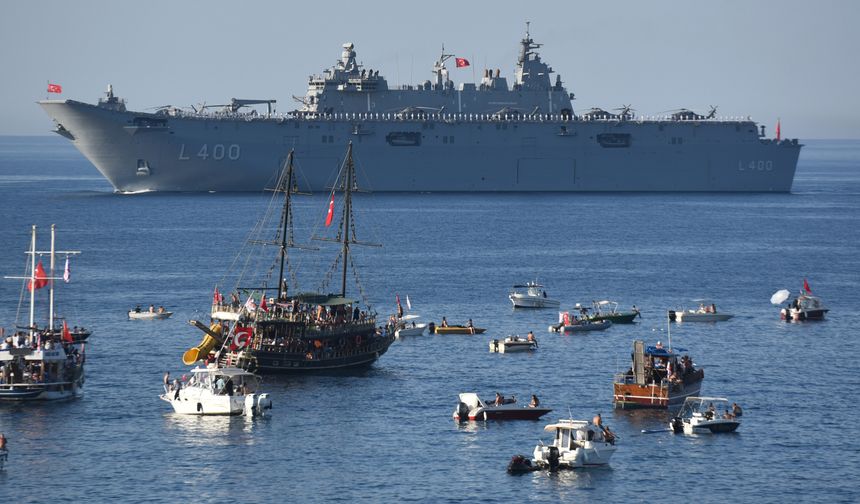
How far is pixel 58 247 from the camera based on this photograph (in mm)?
96500

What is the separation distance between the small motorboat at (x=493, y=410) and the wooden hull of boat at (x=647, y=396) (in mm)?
2953

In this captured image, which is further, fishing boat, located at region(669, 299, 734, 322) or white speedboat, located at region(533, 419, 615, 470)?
fishing boat, located at region(669, 299, 734, 322)

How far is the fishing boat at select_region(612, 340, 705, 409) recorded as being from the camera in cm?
5141

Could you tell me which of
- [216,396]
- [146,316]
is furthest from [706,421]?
[146,316]

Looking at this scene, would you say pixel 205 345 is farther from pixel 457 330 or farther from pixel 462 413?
pixel 457 330

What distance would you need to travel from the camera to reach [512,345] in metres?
63.4

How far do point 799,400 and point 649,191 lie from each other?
3788 inches

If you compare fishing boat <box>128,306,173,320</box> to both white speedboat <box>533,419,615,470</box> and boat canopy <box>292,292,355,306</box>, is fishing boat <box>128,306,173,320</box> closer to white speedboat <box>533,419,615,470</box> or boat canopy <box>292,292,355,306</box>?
boat canopy <box>292,292,355,306</box>

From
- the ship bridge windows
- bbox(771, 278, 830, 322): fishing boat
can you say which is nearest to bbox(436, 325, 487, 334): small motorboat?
bbox(771, 278, 830, 322): fishing boat

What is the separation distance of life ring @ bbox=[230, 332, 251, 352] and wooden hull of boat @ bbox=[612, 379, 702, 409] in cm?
1372

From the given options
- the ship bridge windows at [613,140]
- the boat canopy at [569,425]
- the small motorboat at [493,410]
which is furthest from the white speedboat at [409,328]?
the ship bridge windows at [613,140]

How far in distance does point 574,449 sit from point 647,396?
27.7ft

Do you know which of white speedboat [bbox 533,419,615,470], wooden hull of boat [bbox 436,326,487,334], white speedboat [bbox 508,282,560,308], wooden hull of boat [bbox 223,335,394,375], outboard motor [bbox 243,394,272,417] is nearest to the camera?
white speedboat [bbox 533,419,615,470]

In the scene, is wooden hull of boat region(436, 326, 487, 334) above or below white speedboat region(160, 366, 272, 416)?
above
